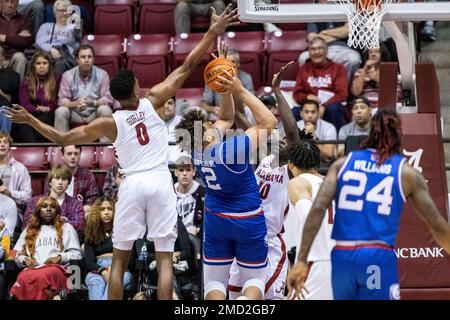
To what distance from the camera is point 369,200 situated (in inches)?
265

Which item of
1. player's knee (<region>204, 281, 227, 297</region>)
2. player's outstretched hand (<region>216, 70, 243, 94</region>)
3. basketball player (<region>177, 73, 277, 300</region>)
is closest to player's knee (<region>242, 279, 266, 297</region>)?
basketball player (<region>177, 73, 277, 300</region>)

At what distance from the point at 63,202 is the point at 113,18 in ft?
13.7

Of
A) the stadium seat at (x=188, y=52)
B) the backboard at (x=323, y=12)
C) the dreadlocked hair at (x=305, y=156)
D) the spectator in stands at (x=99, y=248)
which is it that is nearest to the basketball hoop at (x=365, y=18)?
the backboard at (x=323, y=12)

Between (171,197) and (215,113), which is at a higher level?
(215,113)

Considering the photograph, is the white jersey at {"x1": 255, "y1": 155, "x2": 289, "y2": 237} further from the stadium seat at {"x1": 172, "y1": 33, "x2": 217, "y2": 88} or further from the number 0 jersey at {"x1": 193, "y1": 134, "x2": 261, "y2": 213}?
the stadium seat at {"x1": 172, "y1": 33, "x2": 217, "y2": 88}

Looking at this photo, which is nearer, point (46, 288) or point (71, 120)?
point (46, 288)

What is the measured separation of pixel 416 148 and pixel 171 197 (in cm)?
278

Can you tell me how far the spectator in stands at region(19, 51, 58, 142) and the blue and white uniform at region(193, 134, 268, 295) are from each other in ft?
16.0

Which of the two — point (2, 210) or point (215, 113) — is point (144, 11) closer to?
point (215, 113)

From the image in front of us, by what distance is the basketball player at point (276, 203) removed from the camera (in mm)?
9086

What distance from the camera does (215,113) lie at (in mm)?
12672

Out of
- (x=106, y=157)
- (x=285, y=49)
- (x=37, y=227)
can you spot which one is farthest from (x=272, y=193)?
(x=285, y=49)

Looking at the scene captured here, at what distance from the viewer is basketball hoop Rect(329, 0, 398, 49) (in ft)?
29.4
